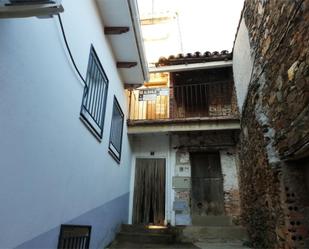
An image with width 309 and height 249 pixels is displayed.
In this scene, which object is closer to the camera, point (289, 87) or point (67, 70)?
point (289, 87)

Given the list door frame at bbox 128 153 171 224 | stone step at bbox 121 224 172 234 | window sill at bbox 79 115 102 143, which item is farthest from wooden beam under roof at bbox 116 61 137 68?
stone step at bbox 121 224 172 234

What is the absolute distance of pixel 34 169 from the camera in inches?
103

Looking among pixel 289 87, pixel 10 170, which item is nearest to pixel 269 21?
pixel 289 87

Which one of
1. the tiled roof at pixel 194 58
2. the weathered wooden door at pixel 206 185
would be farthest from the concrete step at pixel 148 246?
the tiled roof at pixel 194 58

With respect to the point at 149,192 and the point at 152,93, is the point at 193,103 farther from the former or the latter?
the point at 149,192

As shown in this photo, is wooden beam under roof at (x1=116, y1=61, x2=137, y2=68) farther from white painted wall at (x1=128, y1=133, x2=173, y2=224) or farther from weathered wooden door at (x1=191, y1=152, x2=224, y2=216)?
weathered wooden door at (x1=191, y1=152, x2=224, y2=216)

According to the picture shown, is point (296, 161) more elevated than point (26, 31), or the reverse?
point (26, 31)

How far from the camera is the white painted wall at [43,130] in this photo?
7.35 ft

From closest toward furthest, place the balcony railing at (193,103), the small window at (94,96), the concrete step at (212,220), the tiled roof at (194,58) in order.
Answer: the small window at (94,96) < the concrete step at (212,220) < the tiled roof at (194,58) < the balcony railing at (193,103)

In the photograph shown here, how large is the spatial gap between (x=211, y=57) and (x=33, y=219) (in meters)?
6.51

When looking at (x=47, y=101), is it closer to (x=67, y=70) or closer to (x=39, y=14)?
(x=67, y=70)

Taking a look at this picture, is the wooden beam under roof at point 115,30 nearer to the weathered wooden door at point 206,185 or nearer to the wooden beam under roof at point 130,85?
the wooden beam under roof at point 130,85

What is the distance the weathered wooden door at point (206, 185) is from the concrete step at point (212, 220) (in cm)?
18

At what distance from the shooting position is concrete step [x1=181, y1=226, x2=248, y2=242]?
575cm
